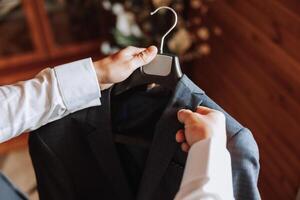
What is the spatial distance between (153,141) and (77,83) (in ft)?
0.58

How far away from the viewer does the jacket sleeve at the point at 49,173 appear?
0.68 meters

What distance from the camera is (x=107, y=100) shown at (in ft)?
2.20

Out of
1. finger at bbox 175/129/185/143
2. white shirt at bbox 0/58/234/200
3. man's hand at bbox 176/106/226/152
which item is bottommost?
finger at bbox 175/129/185/143

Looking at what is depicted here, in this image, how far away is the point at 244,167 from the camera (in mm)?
529

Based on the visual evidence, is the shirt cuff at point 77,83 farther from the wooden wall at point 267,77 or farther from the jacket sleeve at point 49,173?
the wooden wall at point 267,77

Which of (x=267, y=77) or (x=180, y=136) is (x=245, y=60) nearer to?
(x=267, y=77)

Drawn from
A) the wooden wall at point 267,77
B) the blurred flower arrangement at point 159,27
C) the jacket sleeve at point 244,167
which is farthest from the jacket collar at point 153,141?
the blurred flower arrangement at point 159,27

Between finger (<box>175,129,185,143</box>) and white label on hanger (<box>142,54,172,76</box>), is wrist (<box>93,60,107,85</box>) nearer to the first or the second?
white label on hanger (<box>142,54,172,76</box>)

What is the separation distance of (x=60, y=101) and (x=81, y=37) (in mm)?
1120

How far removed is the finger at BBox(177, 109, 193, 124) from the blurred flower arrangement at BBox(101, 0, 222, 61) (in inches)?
36.3

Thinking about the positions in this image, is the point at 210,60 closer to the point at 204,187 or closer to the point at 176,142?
the point at 176,142

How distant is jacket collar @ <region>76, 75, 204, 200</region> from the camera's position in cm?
60

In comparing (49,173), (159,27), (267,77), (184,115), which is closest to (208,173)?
(184,115)

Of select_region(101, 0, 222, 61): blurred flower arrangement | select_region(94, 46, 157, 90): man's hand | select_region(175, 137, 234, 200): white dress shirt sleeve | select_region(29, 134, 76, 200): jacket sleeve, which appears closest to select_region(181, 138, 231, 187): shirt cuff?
select_region(175, 137, 234, 200): white dress shirt sleeve
